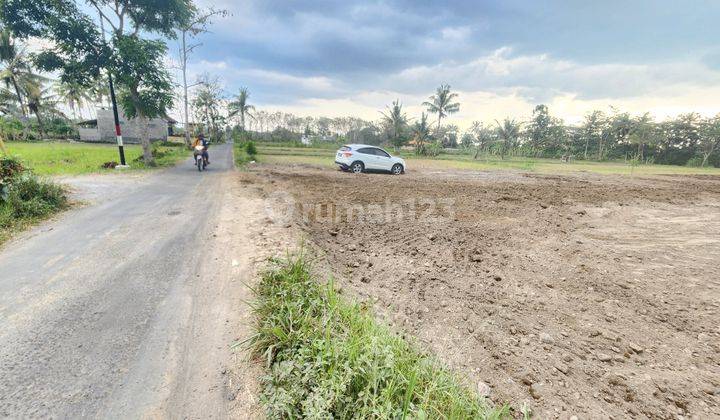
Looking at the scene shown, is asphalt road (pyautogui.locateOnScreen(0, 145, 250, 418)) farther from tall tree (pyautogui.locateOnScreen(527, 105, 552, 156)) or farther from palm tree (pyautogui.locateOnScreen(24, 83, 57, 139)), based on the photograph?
tall tree (pyautogui.locateOnScreen(527, 105, 552, 156))

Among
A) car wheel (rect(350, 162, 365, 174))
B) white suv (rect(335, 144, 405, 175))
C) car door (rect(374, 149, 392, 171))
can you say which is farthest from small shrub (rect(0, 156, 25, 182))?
car door (rect(374, 149, 392, 171))

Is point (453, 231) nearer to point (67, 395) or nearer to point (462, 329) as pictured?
point (462, 329)

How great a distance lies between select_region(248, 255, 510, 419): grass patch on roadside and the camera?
1.71 meters

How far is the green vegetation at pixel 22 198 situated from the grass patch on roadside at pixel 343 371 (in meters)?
5.30

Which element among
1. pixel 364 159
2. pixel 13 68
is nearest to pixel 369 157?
pixel 364 159

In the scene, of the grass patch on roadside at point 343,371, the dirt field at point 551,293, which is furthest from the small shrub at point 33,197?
the grass patch on roadside at point 343,371

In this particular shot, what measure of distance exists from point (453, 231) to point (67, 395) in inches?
203

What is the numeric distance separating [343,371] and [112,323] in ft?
7.20

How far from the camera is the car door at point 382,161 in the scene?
1422 cm

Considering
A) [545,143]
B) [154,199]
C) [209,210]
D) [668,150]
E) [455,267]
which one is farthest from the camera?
[545,143]

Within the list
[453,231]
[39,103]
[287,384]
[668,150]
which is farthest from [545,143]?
[39,103]

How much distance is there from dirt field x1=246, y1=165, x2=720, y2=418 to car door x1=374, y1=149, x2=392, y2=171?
7400 millimetres

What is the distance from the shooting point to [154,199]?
282 inches

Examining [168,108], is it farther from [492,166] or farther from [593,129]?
[593,129]
